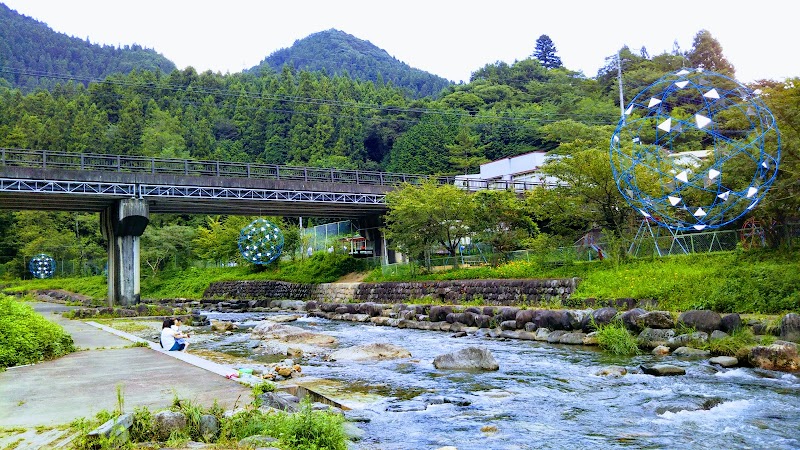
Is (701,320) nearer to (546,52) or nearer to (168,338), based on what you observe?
(168,338)

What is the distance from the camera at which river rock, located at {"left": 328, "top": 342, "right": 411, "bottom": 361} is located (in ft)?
56.7

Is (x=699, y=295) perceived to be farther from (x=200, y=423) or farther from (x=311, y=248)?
(x=311, y=248)

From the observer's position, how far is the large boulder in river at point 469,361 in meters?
15.1

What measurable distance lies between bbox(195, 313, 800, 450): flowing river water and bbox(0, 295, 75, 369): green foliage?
5.69m

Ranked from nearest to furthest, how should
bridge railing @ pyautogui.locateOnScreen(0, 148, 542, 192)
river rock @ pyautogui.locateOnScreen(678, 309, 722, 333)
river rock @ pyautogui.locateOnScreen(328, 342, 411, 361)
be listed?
river rock @ pyautogui.locateOnScreen(678, 309, 722, 333), river rock @ pyautogui.locateOnScreen(328, 342, 411, 361), bridge railing @ pyautogui.locateOnScreen(0, 148, 542, 192)

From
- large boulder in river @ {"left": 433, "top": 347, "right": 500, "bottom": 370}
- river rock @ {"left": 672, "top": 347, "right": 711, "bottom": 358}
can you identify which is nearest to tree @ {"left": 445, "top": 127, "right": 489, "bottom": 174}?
river rock @ {"left": 672, "top": 347, "right": 711, "bottom": 358}

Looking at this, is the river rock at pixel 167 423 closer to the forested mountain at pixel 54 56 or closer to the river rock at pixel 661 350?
the river rock at pixel 661 350

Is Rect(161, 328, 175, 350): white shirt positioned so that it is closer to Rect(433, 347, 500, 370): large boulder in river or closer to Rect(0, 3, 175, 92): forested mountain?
Rect(433, 347, 500, 370): large boulder in river

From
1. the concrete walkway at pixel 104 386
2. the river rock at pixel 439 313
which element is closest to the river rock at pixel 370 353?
the concrete walkway at pixel 104 386

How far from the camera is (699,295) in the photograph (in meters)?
18.0

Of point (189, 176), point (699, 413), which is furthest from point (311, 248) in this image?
point (699, 413)

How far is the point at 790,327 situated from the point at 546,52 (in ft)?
361

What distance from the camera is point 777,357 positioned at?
13102 millimetres

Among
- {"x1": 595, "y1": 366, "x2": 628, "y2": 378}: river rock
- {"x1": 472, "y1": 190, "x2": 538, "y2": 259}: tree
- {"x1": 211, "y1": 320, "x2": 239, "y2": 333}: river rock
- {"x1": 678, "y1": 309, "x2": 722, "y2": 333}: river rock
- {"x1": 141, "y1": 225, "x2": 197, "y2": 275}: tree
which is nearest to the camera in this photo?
{"x1": 595, "y1": 366, "x2": 628, "y2": 378}: river rock
